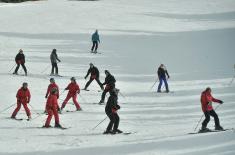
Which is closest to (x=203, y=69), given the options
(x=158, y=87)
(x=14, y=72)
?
(x=158, y=87)

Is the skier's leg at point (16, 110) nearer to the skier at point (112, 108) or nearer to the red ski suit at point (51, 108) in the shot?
the red ski suit at point (51, 108)

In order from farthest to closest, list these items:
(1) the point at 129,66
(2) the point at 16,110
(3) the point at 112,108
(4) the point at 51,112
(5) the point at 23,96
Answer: (1) the point at 129,66
(2) the point at 16,110
(5) the point at 23,96
(4) the point at 51,112
(3) the point at 112,108

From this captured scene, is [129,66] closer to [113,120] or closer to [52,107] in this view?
[52,107]

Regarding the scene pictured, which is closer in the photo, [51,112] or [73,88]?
[51,112]

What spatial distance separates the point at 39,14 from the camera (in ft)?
189

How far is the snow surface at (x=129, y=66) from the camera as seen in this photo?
15.6 meters

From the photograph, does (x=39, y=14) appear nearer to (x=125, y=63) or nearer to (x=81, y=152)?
(x=125, y=63)

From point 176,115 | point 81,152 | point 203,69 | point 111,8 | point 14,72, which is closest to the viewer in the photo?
point 81,152

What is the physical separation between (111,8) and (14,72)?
37730mm

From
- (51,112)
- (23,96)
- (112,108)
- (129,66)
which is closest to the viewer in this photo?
(112,108)

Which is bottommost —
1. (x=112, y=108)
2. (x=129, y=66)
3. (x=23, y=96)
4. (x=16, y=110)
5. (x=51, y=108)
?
(x=16, y=110)

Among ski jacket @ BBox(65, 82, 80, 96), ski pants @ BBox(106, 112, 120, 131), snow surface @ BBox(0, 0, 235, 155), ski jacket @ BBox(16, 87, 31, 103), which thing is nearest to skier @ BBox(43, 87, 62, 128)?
snow surface @ BBox(0, 0, 235, 155)

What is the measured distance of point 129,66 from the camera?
3344 centimetres

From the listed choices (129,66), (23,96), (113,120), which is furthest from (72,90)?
(129,66)
